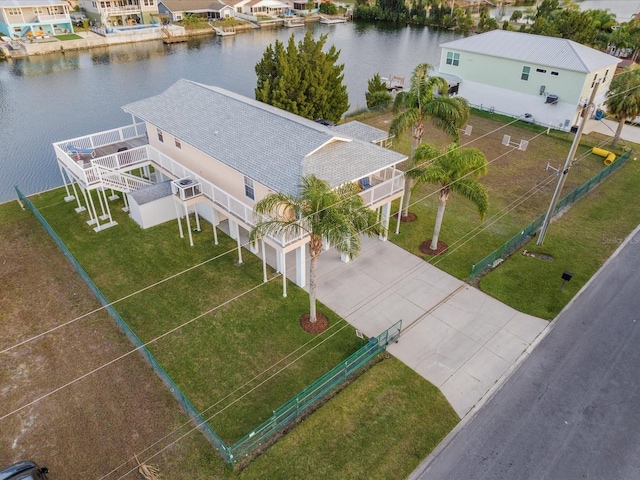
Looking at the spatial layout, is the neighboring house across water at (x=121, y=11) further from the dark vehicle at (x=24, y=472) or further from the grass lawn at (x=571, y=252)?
the dark vehicle at (x=24, y=472)

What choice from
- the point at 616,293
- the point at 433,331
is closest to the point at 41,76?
the point at 433,331

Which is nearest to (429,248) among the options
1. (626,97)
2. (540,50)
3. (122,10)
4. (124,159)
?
(124,159)

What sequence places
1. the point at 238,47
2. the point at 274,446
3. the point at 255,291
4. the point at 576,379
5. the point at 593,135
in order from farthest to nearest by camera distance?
the point at 238,47
the point at 593,135
the point at 255,291
the point at 576,379
the point at 274,446

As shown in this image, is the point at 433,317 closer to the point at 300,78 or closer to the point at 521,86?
the point at 300,78

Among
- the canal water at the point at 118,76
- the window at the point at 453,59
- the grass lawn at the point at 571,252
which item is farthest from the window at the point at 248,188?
the window at the point at 453,59

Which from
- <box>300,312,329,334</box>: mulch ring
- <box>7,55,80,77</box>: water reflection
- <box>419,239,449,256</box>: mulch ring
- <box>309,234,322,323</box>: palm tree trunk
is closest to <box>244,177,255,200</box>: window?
<box>309,234,322,323</box>: palm tree trunk

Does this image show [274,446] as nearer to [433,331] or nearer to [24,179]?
[433,331]

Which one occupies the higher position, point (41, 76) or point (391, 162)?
point (391, 162)
